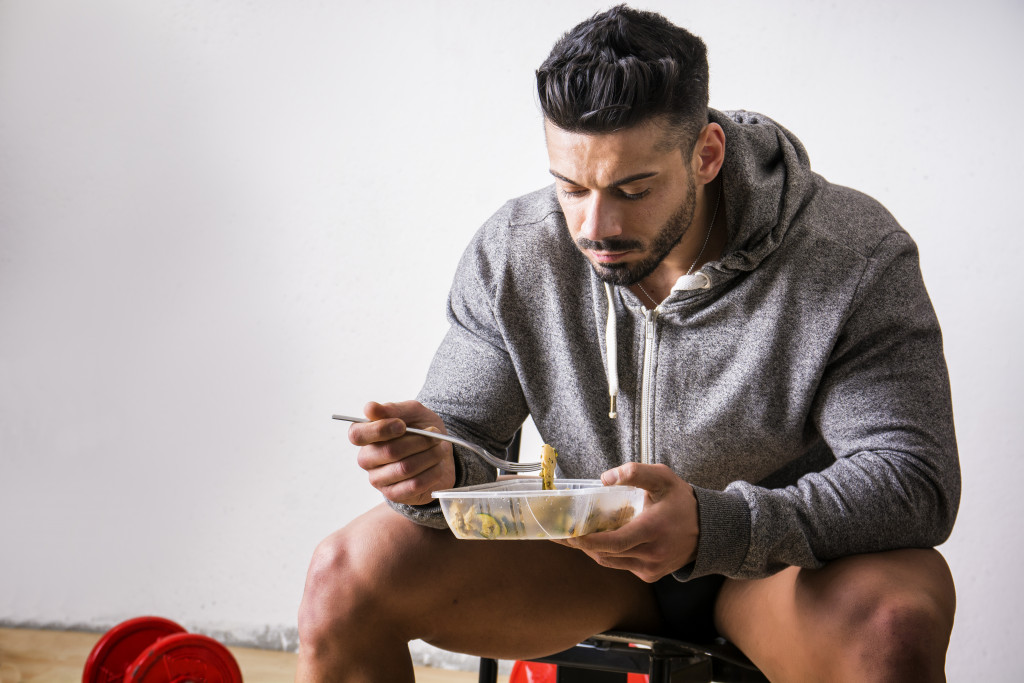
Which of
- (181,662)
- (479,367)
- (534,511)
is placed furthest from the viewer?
(181,662)

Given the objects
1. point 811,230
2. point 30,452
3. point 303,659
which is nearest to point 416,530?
point 303,659

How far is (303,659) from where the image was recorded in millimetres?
1094

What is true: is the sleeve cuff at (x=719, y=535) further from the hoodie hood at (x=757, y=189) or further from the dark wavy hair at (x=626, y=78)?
the dark wavy hair at (x=626, y=78)

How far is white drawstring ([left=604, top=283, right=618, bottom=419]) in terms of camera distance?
4.07ft

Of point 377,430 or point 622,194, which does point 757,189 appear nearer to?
point 622,194

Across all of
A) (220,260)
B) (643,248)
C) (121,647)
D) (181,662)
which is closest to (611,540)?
(643,248)

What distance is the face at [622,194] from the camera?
1122 mm

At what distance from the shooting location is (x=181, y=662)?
5.03 ft

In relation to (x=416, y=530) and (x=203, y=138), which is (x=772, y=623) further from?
(x=203, y=138)

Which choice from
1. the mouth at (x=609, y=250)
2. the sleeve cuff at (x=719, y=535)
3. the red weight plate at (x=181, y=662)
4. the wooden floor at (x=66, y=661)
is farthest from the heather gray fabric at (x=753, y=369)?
the wooden floor at (x=66, y=661)

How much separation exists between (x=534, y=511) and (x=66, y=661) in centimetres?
172

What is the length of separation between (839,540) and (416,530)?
51 cm

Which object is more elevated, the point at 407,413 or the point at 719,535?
the point at 407,413

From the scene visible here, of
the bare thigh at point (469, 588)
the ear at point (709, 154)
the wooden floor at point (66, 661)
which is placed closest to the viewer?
the bare thigh at point (469, 588)
